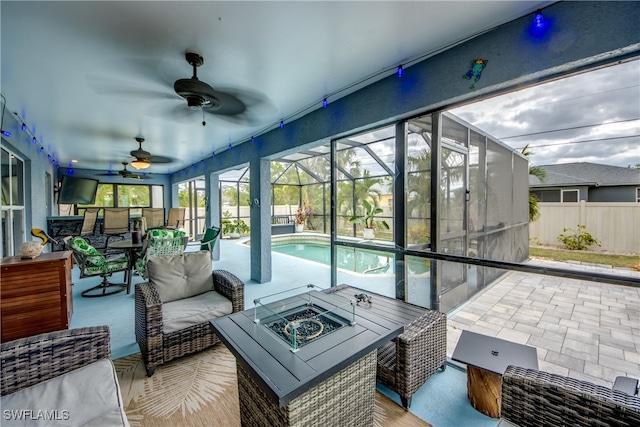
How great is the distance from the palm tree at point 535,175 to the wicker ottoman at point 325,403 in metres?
1.72

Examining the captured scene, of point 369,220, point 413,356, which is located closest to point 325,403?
point 413,356

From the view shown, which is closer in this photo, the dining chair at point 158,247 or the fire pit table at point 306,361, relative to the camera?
the fire pit table at point 306,361

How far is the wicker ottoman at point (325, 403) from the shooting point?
49.9 inches

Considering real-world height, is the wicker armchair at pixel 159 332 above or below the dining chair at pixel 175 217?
below

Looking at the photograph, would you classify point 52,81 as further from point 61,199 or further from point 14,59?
point 61,199

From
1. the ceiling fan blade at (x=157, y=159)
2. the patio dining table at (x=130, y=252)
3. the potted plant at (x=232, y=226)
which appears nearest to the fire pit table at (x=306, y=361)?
the patio dining table at (x=130, y=252)

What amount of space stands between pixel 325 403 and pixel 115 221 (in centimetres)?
637

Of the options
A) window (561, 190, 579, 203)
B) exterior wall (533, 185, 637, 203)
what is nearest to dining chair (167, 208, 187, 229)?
exterior wall (533, 185, 637, 203)

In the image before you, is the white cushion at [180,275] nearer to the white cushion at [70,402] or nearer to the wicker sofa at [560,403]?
the white cushion at [70,402]

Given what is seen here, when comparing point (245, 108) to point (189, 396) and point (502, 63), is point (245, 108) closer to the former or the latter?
point (502, 63)

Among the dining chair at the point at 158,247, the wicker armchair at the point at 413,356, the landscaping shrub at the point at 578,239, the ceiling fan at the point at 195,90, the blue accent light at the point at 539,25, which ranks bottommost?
the wicker armchair at the point at 413,356

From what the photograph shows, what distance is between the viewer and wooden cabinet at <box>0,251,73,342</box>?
2.37 meters

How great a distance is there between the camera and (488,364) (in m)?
1.70

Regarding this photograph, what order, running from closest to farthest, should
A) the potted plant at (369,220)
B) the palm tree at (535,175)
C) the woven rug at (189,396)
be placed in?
1. the woven rug at (189,396)
2. the palm tree at (535,175)
3. the potted plant at (369,220)
